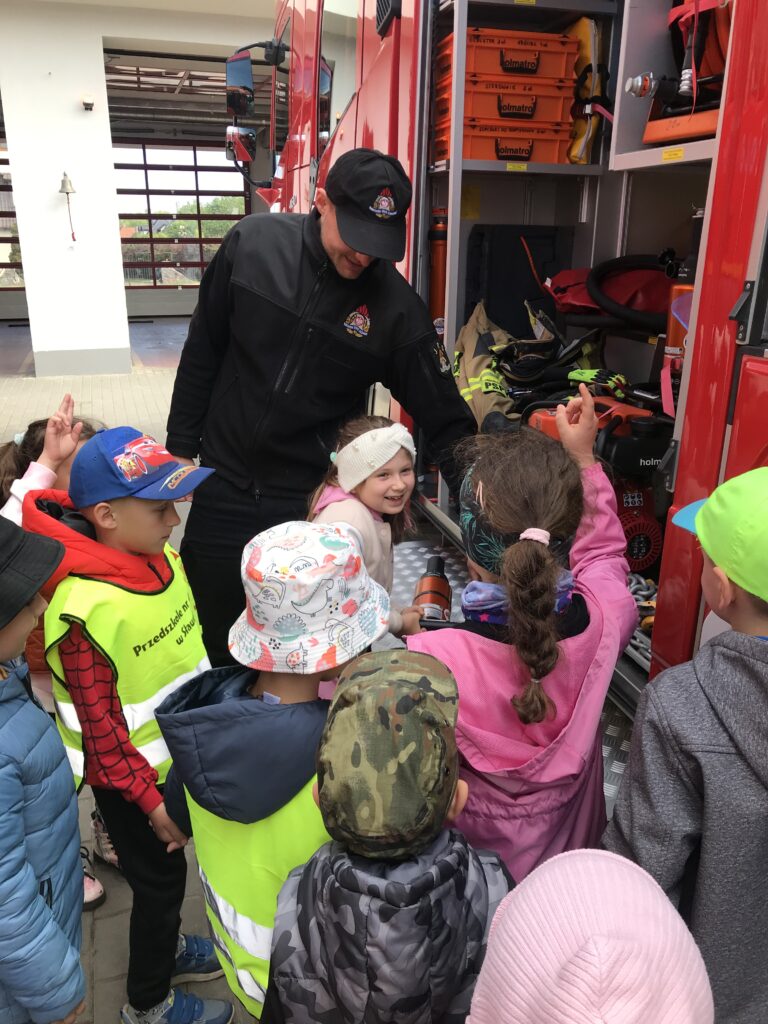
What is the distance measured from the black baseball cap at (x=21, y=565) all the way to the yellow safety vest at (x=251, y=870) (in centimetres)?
44

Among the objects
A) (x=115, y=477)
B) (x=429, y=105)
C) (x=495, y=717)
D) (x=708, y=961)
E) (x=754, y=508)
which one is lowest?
(x=708, y=961)

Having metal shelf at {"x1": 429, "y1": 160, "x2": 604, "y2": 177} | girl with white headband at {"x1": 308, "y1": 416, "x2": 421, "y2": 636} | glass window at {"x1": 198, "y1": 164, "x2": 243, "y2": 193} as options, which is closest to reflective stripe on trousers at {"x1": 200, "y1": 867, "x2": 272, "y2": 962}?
girl with white headband at {"x1": 308, "y1": 416, "x2": 421, "y2": 636}

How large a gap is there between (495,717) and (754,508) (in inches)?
22.6

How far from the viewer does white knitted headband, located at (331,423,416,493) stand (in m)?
2.13

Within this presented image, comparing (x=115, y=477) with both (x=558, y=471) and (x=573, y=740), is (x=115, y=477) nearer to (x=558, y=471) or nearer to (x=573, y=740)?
(x=558, y=471)

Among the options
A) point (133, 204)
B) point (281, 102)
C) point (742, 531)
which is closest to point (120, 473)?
point (742, 531)

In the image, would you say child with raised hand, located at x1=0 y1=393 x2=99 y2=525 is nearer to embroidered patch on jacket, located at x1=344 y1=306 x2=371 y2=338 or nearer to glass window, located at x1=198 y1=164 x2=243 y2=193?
embroidered patch on jacket, located at x1=344 y1=306 x2=371 y2=338

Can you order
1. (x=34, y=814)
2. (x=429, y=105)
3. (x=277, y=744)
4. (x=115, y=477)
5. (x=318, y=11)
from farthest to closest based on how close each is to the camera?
1. (x=318, y=11)
2. (x=429, y=105)
3. (x=115, y=477)
4. (x=34, y=814)
5. (x=277, y=744)

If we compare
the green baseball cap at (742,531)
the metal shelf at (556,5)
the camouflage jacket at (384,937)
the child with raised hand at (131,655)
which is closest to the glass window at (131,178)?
the metal shelf at (556,5)

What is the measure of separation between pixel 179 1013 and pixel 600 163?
12.5 ft

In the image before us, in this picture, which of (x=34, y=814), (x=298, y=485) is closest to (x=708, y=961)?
(x=34, y=814)

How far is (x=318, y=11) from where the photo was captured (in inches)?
198

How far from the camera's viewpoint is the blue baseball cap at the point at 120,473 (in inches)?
65.9

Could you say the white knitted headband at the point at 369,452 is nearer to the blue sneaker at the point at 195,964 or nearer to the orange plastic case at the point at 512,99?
the blue sneaker at the point at 195,964
